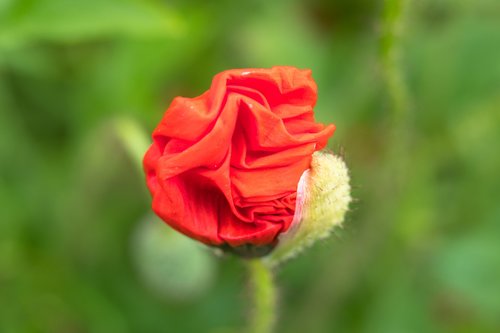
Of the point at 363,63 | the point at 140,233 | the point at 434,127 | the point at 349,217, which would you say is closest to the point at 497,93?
the point at 434,127

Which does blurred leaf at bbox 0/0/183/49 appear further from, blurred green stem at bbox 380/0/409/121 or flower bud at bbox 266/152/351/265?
flower bud at bbox 266/152/351/265

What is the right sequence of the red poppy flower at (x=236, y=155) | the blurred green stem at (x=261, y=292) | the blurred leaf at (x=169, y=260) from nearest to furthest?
the red poppy flower at (x=236, y=155) < the blurred green stem at (x=261, y=292) < the blurred leaf at (x=169, y=260)

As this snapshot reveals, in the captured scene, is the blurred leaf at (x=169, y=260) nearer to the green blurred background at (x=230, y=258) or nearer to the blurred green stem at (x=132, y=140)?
the green blurred background at (x=230, y=258)

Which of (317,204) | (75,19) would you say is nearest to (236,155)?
(317,204)

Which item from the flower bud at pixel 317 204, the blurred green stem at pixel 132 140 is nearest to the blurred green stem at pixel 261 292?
the flower bud at pixel 317 204

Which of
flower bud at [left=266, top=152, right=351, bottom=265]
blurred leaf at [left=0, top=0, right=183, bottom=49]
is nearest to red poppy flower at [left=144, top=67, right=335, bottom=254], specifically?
flower bud at [left=266, top=152, right=351, bottom=265]

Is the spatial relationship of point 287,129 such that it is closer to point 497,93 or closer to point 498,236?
point 498,236
